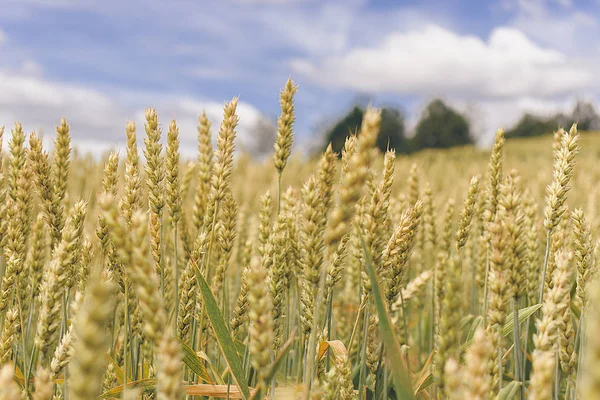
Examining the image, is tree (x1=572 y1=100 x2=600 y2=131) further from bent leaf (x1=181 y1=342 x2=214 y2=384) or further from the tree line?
bent leaf (x1=181 y1=342 x2=214 y2=384)

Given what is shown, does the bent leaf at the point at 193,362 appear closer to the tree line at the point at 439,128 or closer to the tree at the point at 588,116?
the tree line at the point at 439,128

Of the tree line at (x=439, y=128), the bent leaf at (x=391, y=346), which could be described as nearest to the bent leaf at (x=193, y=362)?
the bent leaf at (x=391, y=346)

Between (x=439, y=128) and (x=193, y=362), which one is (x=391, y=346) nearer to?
(x=193, y=362)

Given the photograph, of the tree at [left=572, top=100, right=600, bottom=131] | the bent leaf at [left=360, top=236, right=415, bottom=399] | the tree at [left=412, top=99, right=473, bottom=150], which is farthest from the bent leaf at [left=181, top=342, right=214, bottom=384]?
the tree at [left=572, top=100, right=600, bottom=131]

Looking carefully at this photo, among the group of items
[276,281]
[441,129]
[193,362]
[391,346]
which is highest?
[441,129]

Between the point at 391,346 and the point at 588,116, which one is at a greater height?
the point at 588,116

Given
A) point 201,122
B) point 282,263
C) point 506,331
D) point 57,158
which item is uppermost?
point 201,122

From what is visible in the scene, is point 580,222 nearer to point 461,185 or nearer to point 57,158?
point 57,158

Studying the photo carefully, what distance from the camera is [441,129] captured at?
6569 cm

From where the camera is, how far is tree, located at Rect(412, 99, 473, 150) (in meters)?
65.2

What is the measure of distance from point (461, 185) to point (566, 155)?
6.67 meters

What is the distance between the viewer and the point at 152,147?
1.96m

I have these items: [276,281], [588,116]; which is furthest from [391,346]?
[588,116]

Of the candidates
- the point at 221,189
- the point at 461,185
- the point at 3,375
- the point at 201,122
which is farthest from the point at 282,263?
the point at 461,185
